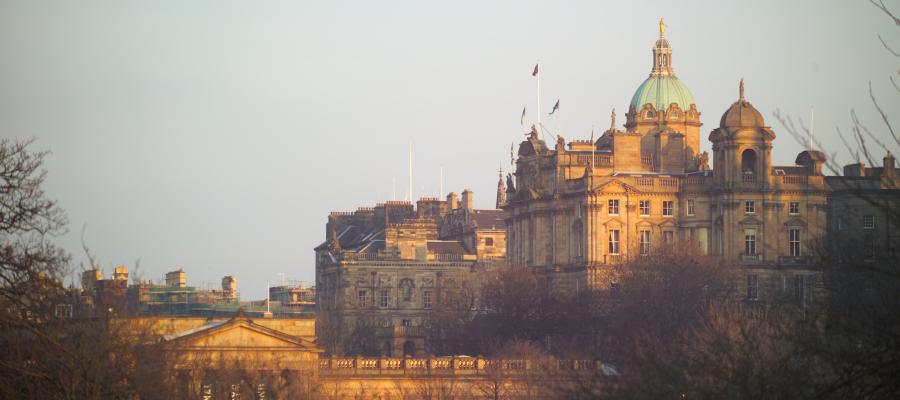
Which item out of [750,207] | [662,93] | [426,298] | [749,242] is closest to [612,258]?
[749,242]

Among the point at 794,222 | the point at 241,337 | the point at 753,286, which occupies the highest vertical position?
the point at 794,222

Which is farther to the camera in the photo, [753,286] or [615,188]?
[615,188]

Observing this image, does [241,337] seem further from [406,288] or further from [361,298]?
[406,288]

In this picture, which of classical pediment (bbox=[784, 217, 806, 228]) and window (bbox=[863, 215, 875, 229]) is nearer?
classical pediment (bbox=[784, 217, 806, 228])

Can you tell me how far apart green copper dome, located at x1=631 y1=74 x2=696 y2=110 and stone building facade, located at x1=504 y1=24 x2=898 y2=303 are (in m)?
4.02

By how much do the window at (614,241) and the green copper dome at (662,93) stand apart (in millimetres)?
14722

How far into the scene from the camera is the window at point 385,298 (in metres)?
194

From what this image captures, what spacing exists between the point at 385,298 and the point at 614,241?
40.2 metres

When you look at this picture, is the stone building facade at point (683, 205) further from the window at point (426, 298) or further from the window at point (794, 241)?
the window at point (426, 298)

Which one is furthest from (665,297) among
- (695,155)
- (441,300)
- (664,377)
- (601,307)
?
(664,377)

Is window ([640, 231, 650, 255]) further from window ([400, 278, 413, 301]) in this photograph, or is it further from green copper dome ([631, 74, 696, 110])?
window ([400, 278, 413, 301])

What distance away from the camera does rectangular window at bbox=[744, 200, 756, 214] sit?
517 feet

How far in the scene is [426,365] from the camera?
115 meters

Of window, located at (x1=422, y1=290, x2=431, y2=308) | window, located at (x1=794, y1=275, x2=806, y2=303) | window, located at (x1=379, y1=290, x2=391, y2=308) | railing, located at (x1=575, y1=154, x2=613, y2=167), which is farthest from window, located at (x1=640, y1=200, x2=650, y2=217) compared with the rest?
window, located at (x1=379, y1=290, x2=391, y2=308)
